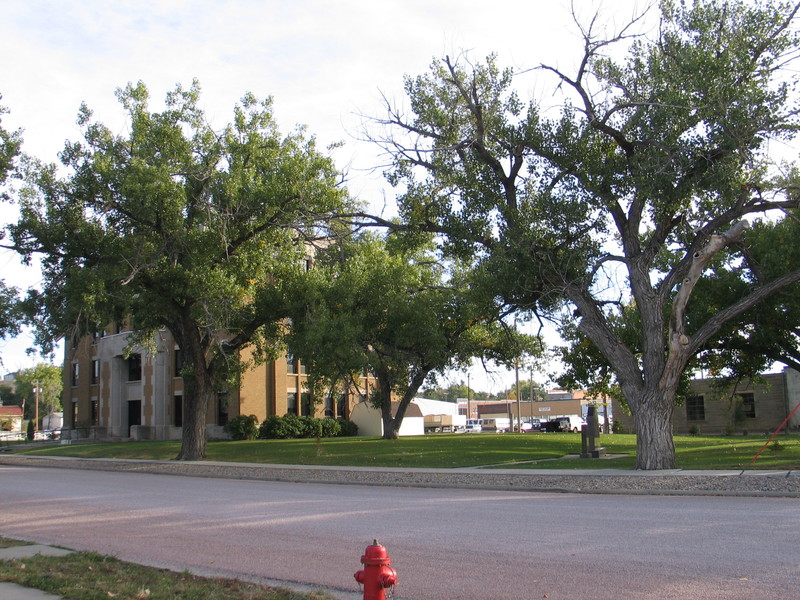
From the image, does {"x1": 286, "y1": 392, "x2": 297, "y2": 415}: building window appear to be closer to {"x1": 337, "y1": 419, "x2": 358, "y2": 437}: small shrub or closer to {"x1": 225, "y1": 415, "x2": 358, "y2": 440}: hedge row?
{"x1": 225, "y1": 415, "x2": 358, "y2": 440}: hedge row

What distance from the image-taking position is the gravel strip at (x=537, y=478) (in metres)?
14.2

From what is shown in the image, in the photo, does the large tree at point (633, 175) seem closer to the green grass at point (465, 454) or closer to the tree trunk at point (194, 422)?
the green grass at point (465, 454)

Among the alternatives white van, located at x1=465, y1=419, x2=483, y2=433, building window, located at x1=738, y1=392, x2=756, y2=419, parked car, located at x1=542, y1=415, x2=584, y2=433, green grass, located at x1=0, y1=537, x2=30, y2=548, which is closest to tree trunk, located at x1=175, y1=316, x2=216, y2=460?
green grass, located at x1=0, y1=537, x2=30, y2=548

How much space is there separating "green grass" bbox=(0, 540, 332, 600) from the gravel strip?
980 centimetres

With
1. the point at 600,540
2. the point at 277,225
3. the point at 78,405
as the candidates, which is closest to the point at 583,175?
the point at 277,225

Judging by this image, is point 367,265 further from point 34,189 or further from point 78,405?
point 78,405

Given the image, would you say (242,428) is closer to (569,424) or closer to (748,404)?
(569,424)

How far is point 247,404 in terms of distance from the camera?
44469mm

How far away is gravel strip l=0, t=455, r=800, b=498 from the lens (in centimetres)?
1423

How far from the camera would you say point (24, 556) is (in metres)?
8.14

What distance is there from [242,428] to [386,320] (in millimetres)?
16308

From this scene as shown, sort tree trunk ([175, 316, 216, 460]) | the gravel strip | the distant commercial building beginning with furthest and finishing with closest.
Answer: the distant commercial building
tree trunk ([175, 316, 216, 460])
the gravel strip

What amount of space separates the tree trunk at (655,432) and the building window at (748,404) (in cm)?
3480

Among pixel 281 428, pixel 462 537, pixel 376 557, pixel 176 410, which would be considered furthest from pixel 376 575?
pixel 176 410
